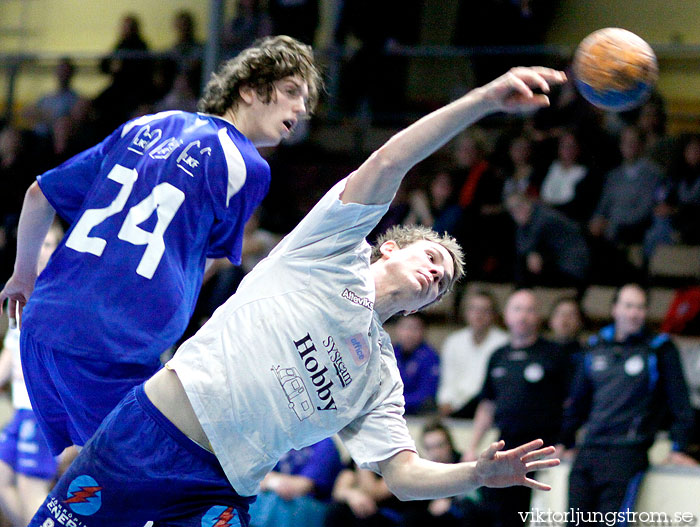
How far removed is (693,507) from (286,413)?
4544 mm

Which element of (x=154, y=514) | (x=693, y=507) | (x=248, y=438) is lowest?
(x=693, y=507)

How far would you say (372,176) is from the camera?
2.81 metres

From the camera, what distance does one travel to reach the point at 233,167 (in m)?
3.48

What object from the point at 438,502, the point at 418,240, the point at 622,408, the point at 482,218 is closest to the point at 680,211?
the point at 482,218

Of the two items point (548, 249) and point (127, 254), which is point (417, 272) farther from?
point (548, 249)

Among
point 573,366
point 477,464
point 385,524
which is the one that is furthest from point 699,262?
point 477,464

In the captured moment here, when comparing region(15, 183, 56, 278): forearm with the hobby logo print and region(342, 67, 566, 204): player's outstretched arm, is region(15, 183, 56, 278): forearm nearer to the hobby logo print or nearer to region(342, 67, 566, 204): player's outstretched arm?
the hobby logo print

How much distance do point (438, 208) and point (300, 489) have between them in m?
3.62

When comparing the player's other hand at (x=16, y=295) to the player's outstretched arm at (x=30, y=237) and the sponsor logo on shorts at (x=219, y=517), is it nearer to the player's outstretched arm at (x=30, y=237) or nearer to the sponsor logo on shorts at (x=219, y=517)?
the player's outstretched arm at (x=30, y=237)

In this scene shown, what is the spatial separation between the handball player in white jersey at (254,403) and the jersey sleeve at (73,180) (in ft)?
3.03

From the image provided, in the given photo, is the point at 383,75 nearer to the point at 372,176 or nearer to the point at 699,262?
the point at 699,262

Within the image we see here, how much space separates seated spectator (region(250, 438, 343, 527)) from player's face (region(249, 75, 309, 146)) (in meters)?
3.99

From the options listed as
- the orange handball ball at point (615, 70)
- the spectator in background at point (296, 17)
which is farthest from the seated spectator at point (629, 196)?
the orange handball ball at point (615, 70)

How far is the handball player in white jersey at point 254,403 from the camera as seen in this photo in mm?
2961
